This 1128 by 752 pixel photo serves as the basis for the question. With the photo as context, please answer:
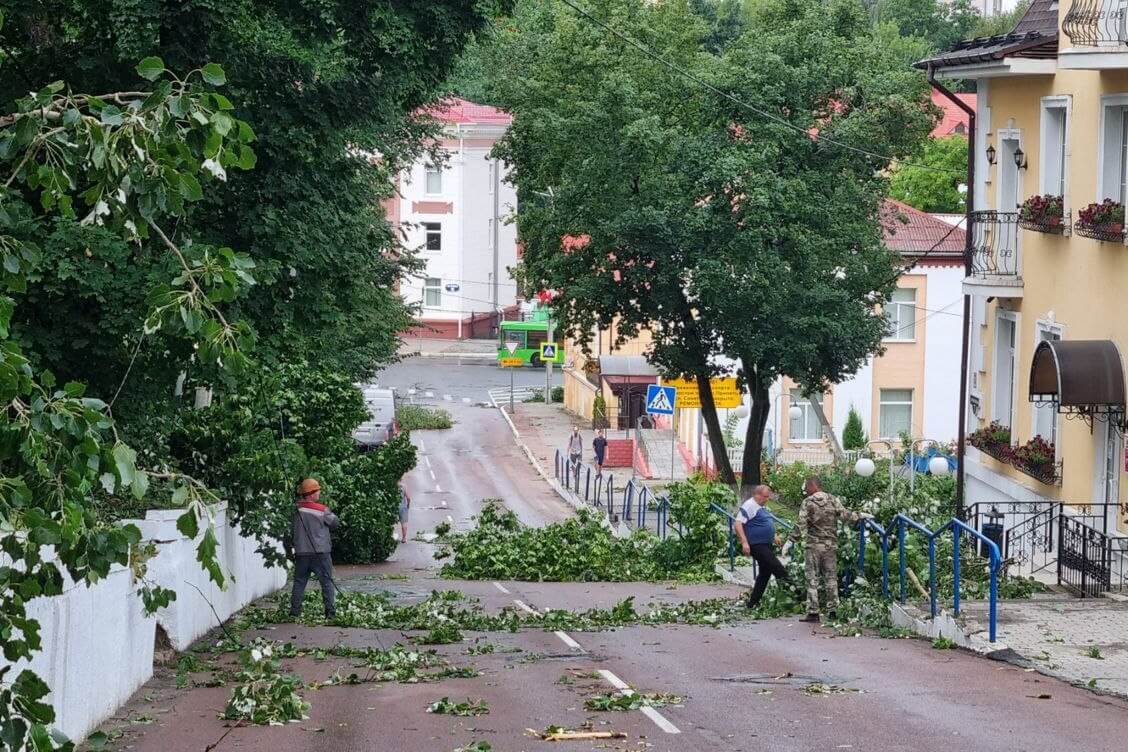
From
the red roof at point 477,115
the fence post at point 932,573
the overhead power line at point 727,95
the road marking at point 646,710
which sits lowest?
the road marking at point 646,710

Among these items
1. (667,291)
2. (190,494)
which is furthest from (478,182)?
(190,494)

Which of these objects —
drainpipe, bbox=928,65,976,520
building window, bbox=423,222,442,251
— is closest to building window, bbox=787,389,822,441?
drainpipe, bbox=928,65,976,520

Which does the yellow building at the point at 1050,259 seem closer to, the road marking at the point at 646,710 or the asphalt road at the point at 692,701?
the asphalt road at the point at 692,701

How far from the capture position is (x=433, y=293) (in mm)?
89625

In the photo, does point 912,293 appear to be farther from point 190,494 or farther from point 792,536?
point 190,494

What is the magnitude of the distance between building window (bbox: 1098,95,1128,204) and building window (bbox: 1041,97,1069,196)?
2100 mm

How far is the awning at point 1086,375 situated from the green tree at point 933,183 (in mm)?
46884

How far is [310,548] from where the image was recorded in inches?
683

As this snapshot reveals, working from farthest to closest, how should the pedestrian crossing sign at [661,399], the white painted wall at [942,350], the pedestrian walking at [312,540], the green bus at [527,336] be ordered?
the green bus at [527,336], the white painted wall at [942,350], the pedestrian crossing sign at [661,399], the pedestrian walking at [312,540]

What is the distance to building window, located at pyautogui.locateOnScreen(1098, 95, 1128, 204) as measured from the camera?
843 inches

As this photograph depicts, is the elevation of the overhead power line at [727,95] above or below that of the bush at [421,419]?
above

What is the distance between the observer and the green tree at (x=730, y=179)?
126ft

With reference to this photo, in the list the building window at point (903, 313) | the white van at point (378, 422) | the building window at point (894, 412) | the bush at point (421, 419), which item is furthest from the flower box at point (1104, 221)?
the bush at point (421, 419)

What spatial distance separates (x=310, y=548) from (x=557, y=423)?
49.3 metres
